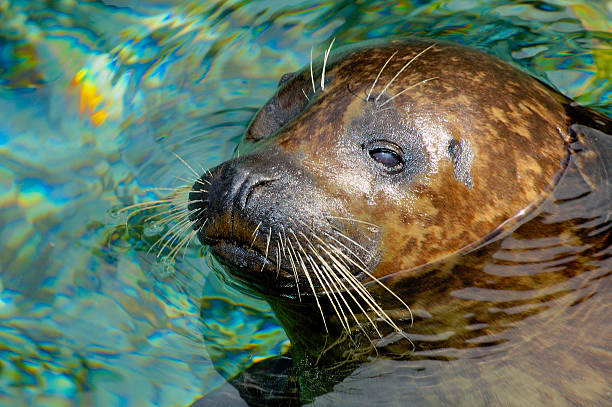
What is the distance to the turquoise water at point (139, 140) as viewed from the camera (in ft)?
14.2

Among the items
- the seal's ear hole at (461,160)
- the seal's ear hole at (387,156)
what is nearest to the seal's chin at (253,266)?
the seal's ear hole at (387,156)

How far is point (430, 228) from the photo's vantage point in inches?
145

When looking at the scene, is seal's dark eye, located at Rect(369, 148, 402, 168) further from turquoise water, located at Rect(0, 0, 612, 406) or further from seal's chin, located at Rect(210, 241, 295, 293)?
turquoise water, located at Rect(0, 0, 612, 406)

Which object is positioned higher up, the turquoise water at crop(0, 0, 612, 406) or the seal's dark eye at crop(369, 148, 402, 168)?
the seal's dark eye at crop(369, 148, 402, 168)

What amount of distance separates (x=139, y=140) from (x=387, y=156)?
8.81 ft

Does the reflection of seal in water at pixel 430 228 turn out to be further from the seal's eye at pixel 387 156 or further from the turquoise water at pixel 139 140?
the turquoise water at pixel 139 140

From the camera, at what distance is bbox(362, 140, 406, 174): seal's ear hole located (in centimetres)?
361

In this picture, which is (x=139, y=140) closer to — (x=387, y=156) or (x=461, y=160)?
(x=387, y=156)


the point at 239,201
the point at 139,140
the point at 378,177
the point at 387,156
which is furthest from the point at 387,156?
the point at 139,140

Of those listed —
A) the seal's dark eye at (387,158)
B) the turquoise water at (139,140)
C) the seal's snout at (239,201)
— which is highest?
the seal's dark eye at (387,158)

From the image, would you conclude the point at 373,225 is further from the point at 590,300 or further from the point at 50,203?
the point at 50,203

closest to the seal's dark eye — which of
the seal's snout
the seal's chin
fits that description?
the seal's snout

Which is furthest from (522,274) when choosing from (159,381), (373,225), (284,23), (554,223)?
(284,23)

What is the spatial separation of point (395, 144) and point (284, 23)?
10.5ft
